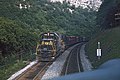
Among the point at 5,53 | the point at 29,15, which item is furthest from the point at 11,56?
the point at 29,15

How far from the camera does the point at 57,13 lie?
456 feet

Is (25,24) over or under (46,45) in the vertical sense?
over

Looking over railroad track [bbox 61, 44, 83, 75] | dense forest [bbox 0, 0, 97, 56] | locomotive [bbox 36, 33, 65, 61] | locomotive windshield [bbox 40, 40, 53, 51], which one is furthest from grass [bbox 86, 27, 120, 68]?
dense forest [bbox 0, 0, 97, 56]

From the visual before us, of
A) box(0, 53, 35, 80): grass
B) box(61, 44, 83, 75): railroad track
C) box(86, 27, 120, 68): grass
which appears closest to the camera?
box(0, 53, 35, 80): grass

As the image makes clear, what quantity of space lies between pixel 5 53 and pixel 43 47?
16.6ft

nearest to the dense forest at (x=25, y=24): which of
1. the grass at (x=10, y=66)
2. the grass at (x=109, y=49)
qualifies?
the grass at (x=10, y=66)

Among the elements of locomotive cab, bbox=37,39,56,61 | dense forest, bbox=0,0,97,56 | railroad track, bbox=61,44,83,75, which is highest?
dense forest, bbox=0,0,97,56

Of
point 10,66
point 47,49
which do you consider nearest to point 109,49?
point 47,49

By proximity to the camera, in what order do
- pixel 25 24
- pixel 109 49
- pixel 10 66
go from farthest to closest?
pixel 25 24 < pixel 109 49 < pixel 10 66

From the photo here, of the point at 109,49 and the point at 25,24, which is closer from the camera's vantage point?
the point at 109,49

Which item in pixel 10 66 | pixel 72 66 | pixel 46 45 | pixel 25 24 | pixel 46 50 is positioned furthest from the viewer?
pixel 25 24

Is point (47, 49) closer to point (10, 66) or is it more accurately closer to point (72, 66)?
point (72, 66)

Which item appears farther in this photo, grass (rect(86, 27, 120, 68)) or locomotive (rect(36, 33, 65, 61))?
locomotive (rect(36, 33, 65, 61))

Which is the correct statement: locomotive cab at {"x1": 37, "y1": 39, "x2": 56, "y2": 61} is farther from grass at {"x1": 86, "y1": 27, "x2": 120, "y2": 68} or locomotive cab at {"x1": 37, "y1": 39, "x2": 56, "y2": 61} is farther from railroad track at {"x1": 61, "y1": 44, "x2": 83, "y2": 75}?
grass at {"x1": 86, "y1": 27, "x2": 120, "y2": 68}
